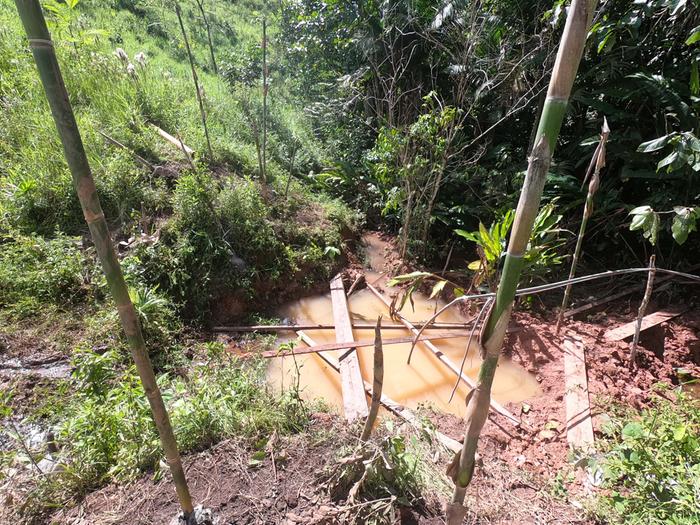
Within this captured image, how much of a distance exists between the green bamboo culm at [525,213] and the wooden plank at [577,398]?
1930 millimetres

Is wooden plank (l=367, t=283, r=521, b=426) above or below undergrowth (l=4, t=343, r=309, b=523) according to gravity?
below

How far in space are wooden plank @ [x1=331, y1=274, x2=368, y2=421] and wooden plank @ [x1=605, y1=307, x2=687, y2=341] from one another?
90.7 inches

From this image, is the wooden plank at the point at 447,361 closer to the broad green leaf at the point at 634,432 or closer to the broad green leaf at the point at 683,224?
the broad green leaf at the point at 634,432

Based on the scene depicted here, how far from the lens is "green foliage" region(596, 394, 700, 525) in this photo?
1622 mm

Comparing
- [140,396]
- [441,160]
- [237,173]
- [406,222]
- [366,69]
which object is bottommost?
[140,396]

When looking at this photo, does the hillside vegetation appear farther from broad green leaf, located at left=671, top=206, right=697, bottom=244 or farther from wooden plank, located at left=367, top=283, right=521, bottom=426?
wooden plank, located at left=367, top=283, right=521, bottom=426

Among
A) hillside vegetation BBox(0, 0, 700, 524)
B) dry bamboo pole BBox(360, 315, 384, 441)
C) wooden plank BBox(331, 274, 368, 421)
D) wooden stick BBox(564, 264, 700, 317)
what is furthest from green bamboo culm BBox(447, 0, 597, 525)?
wooden stick BBox(564, 264, 700, 317)

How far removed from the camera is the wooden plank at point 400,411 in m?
2.36

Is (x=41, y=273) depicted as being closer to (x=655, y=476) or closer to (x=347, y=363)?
(x=347, y=363)

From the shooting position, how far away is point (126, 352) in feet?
9.46

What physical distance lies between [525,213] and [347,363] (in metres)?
2.72

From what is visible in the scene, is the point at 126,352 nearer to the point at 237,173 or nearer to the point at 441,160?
the point at 237,173

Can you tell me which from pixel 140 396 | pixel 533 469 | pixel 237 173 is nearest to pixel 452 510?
pixel 533 469

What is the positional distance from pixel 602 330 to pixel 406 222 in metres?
2.24
